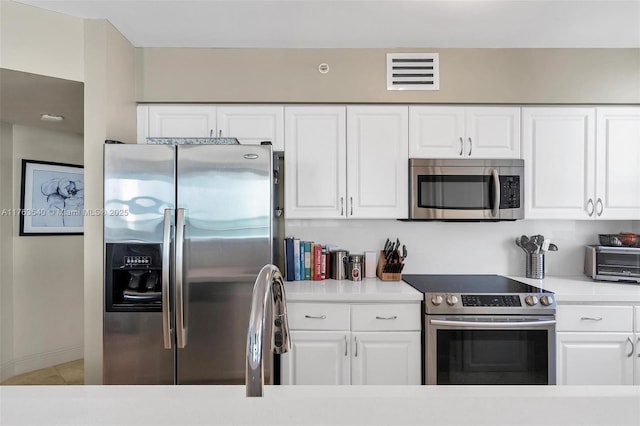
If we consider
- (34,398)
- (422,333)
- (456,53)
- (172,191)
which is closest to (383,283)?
(422,333)

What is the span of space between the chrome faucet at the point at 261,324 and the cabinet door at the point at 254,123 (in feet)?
6.32

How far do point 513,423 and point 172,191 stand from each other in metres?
1.92

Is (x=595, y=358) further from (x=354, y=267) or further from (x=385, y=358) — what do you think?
(x=354, y=267)

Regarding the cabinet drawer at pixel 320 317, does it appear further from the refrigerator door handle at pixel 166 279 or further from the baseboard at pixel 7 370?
the baseboard at pixel 7 370

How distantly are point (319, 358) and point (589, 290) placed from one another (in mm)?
1728

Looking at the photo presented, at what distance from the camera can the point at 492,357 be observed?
2283 mm

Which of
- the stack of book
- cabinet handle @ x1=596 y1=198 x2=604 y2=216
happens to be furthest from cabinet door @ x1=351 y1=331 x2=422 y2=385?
cabinet handle @ x1=596 y1=198 x2=604 y2=216

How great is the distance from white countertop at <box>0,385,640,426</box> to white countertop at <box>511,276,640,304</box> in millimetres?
1898

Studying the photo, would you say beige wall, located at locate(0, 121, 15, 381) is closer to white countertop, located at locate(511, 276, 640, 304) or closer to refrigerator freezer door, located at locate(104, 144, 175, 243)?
refrigerator freezer door, located at locate(104, 144, 175, 243)

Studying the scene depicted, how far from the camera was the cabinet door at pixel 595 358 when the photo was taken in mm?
2314

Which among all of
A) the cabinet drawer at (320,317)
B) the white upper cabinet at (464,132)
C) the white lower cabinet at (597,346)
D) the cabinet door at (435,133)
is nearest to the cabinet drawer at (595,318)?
the white lower cabinet at (597,346)

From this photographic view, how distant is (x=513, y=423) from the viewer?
64 centimetres

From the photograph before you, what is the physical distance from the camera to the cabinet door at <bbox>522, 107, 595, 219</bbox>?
2.70m

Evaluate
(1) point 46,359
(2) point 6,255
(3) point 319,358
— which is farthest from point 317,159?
(1) point 46,359
